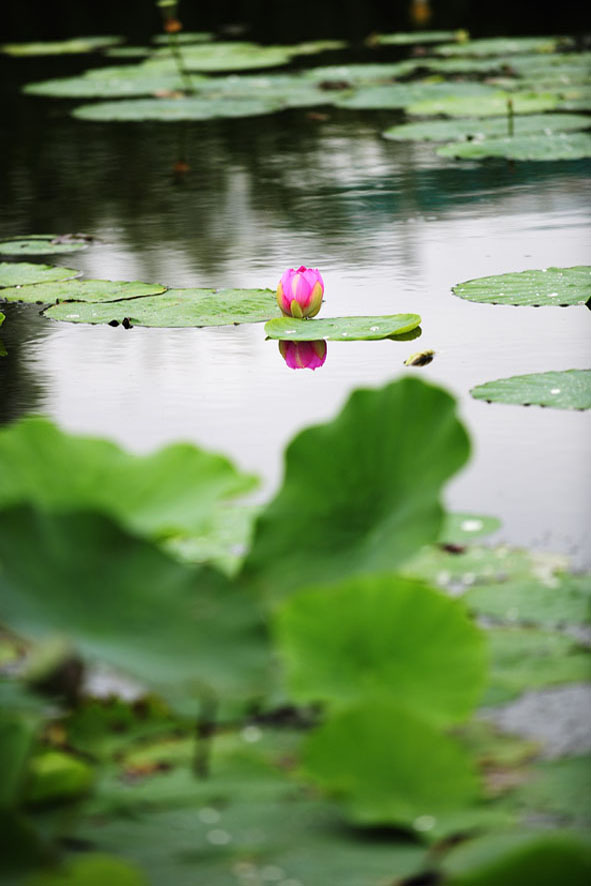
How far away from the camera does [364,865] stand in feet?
2.33

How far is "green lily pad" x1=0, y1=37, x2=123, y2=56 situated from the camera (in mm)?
7195

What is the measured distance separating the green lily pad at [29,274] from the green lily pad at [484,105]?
1933 millimetres

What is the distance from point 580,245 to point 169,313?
83 centimetres

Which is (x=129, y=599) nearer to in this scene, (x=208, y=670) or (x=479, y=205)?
(x=208, y=670)

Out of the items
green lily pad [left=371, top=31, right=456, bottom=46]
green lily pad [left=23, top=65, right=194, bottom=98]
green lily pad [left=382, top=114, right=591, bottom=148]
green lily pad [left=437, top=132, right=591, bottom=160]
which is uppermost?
green lily pad [left=371, top=31, right=456, bottom=46]

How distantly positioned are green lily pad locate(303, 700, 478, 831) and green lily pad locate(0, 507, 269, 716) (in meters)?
0.05

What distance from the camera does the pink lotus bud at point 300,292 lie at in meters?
1.99

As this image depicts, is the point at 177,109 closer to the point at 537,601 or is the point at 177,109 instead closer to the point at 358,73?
the point at 358,73

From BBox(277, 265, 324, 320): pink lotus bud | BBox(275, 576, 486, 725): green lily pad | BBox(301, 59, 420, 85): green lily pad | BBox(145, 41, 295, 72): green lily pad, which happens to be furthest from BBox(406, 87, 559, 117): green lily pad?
BBox(275, 576, 486, 725): green lily pad

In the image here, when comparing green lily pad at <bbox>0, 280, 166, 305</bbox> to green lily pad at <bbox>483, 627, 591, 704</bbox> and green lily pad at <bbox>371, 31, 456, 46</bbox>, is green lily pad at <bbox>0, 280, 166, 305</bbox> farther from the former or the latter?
green lily pad at <bbox>371, 31, 456, 46</bbox>

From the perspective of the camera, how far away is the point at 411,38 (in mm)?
6887

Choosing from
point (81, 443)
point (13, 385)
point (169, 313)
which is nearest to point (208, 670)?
point (81, 443)

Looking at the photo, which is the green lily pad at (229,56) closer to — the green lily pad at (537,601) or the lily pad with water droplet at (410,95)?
the lily pad with water droplet at (410,95)

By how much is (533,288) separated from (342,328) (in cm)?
36
